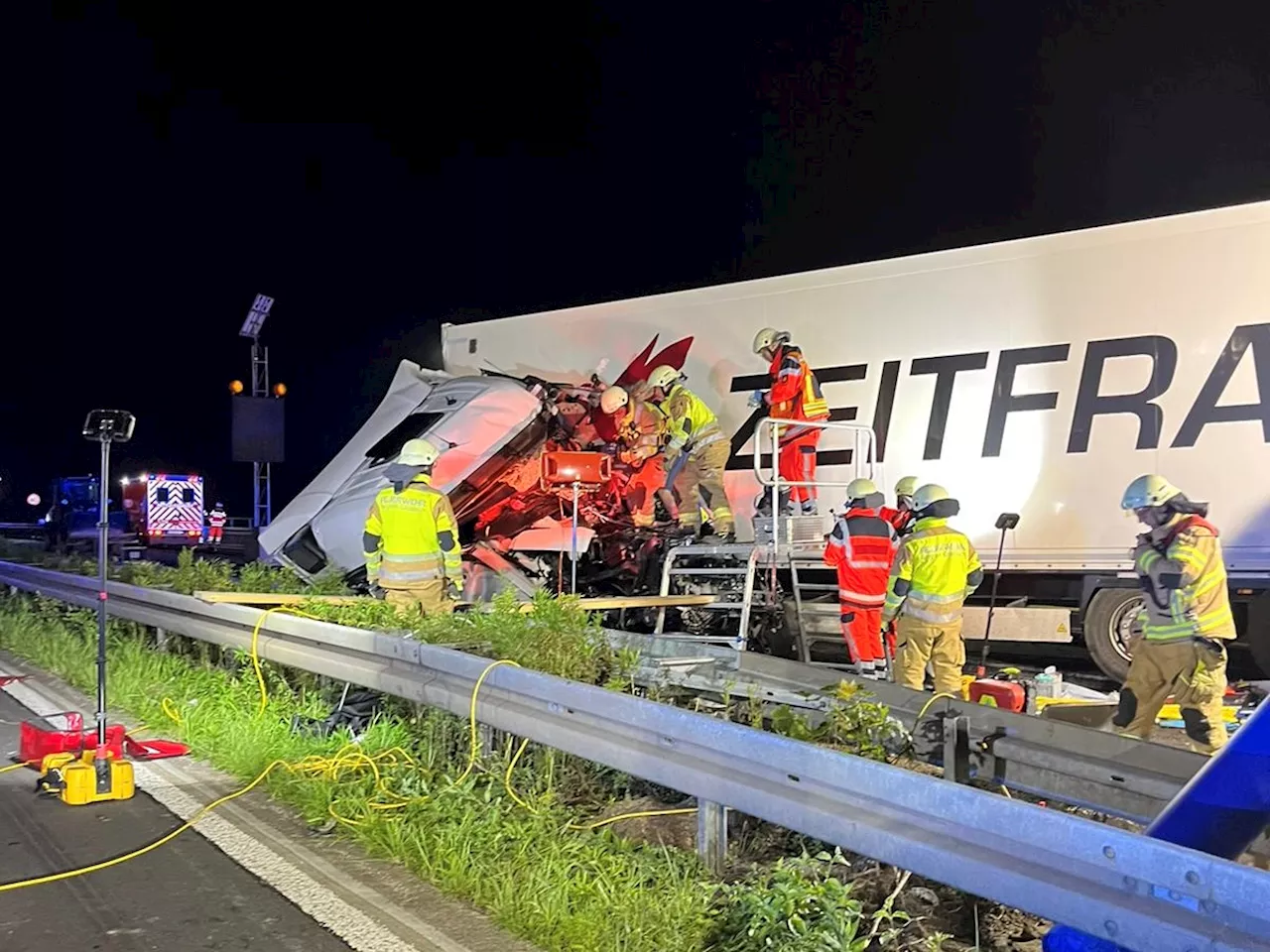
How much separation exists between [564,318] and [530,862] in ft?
27.8

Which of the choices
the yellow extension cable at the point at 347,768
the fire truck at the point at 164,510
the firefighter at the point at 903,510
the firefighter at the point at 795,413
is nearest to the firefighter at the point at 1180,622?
the firefighter at the point at 903,510

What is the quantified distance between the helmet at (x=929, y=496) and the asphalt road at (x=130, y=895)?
452 centimetres

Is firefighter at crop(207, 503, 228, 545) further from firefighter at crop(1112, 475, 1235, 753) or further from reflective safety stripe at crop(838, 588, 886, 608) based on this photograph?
firefighter at crop(1112, 475, 1235, 753)

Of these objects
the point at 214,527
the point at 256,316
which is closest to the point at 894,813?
the point at 256,316

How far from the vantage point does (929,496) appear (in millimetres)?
6855

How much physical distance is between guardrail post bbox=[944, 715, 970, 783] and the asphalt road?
204cm

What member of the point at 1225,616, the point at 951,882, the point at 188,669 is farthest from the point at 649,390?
the point at 951,882

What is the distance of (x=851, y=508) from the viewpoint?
25.8ft

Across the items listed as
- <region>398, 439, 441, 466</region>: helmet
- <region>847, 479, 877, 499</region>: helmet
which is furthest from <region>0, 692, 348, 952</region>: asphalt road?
<region>847, 479, 877, 499</region>: helmet

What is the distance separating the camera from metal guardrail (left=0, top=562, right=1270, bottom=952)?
6.79 feet

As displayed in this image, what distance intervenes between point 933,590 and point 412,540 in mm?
3361

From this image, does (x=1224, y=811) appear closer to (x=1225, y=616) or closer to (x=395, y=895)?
(x=395, y=895)

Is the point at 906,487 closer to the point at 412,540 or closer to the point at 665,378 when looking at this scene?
the point at 665,378

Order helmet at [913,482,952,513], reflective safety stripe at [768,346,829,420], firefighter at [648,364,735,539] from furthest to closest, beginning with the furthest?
firefighter at [648,364,735,539]
reflective safety stripe at [768,346,829,420]
helmet at [913,482,952,513]
